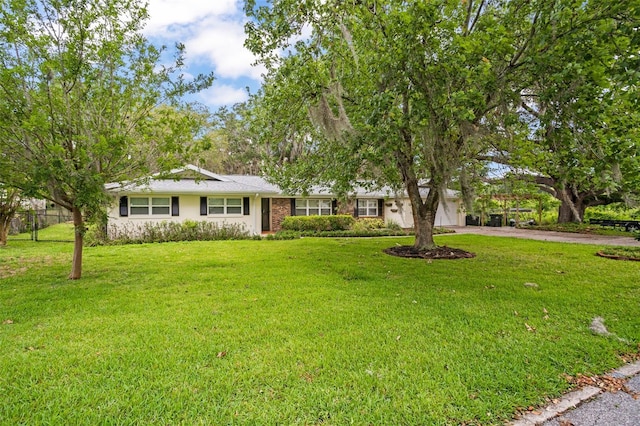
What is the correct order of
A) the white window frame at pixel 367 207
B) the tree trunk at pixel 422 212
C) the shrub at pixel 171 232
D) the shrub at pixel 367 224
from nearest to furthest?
the tree trunk at pixel 422 212 → the shrub at pixel 171 232 → the shrub at pixel 367 224 → the white window frame at pixel 367 207

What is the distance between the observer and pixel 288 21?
20.6 feet

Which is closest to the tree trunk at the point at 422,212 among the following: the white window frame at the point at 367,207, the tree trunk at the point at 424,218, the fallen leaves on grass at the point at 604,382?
the tree trunk at the point at 424,218

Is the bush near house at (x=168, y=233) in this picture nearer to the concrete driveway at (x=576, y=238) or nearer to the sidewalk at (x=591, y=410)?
the concrete driveway at (x=576, y=238)

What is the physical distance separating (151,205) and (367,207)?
11.8 meters

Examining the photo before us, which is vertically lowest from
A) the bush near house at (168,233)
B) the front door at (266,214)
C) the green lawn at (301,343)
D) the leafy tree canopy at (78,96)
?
the green lawn at (301,343)

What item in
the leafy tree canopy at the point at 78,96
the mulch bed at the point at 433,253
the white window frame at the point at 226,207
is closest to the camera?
the leafy tree canopy at the point at 78,96

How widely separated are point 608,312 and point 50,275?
9896 mm

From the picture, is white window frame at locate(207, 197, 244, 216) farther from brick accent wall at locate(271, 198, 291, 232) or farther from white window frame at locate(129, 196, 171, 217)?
brick accent wall at locate(271, 198, 291, 232)

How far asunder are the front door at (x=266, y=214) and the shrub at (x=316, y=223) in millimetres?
1626

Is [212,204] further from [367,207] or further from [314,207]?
[367,207]

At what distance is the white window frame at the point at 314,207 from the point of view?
725 inches

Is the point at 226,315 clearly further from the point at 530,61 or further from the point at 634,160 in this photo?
the point at 634,160

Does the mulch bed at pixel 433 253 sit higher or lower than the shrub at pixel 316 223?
lower

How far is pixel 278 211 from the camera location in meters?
18.1
